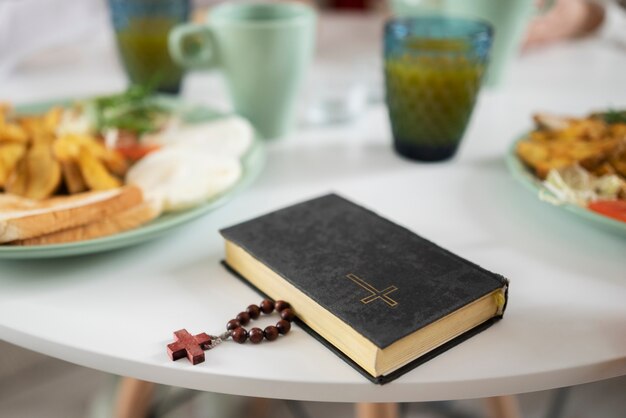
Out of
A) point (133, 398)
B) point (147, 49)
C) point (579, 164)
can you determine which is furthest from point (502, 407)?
point (147, 49)

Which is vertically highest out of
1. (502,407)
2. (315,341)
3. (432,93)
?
(432,93)

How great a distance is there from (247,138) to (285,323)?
350 mm

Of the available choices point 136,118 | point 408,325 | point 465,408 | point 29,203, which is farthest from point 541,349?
point 465,408

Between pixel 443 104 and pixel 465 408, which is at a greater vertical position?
pixel 443 104

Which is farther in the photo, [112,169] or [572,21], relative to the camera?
[572,21]

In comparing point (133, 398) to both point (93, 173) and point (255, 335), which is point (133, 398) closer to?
point (93, 173)

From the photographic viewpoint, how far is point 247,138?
0.81m

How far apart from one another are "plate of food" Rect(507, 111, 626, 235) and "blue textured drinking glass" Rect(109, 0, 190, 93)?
0.57 m

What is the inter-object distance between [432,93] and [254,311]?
0.41m

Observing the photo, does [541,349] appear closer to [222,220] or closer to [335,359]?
[335,359]

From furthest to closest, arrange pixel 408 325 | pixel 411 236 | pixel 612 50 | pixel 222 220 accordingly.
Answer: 1. pixel 612 50
2. pixel 222 220
3. pixel 411 236
4. pixel 408 325

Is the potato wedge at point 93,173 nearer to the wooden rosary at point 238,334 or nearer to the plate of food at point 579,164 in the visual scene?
the wooden rosary at point 238,334

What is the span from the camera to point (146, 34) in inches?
39.4

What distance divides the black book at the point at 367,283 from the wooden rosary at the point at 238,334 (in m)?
0.01
